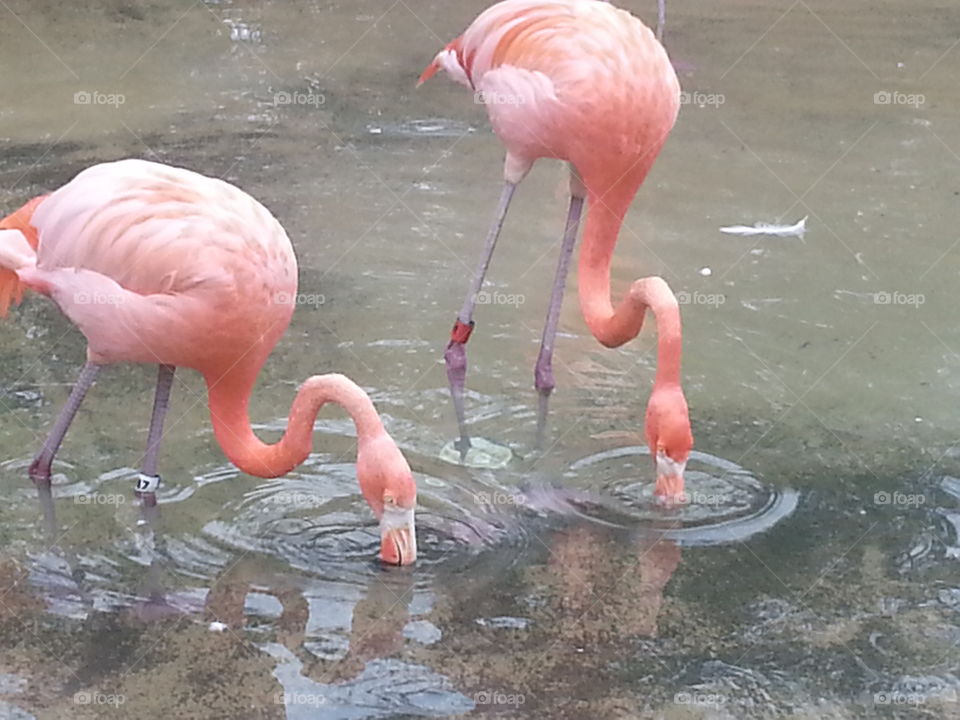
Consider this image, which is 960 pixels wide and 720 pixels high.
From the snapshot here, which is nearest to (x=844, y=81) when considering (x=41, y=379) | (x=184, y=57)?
(x=184, y=57)

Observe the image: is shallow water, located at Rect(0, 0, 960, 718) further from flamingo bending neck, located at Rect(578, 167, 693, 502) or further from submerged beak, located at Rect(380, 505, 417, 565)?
flamingo bending neck, located at Rect(578, 167, 693, 502)

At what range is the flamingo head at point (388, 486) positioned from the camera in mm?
3133

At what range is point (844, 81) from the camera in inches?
308

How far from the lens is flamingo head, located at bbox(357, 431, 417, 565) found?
3133 millimetres

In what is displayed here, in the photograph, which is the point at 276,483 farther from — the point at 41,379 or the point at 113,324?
the point at 41,379

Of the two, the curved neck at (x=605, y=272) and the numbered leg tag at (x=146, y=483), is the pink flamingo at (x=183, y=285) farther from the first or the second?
the curved neck at (x=605, y=272)

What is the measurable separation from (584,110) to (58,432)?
5.79 ft

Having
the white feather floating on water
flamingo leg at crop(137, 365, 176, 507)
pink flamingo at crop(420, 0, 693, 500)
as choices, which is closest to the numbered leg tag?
flamingo leg at crop(137, 365, 176, 507)

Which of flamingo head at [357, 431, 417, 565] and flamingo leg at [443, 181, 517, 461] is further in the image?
flamingo leg at [443, 181, 517, 461]

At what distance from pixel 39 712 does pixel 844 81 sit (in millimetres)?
6216

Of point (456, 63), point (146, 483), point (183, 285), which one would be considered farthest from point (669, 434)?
point (456, 63)

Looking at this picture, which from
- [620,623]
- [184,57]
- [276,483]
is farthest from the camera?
[184,57]

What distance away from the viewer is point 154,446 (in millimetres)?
3664

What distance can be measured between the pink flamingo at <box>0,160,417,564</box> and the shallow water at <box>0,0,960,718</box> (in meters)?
0.26
